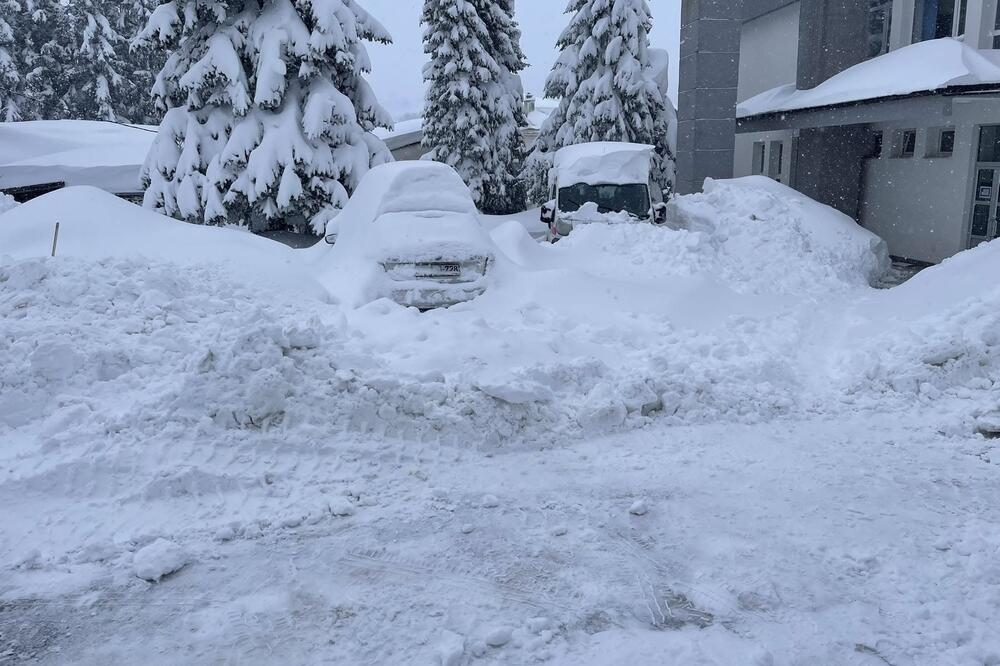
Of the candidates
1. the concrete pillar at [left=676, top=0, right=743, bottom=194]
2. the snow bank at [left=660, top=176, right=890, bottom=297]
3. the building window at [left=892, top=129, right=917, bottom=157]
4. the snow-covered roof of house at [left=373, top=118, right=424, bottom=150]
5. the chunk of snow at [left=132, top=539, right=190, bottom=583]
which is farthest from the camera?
the snow-covered roof of house at [left=373, top=118, right=424, bottom=150]

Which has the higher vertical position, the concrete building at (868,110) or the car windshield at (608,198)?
the concrete building at (868,110)

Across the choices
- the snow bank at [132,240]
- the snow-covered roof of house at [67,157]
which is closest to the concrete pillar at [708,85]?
the snow bank at [132,240]

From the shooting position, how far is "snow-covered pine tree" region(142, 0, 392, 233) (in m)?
14.9

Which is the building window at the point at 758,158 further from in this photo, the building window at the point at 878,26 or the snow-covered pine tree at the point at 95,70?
the snow-covered pine tree at the point at 95,70

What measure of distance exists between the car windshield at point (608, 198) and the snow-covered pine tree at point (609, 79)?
9.06 metres

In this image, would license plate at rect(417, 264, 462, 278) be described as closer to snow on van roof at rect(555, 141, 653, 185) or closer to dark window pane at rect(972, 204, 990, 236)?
snow on van roof at rect(555, 141, 653, 185)

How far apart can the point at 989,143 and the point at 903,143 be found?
10.6 feet

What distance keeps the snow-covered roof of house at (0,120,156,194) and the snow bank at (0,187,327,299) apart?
994 cm

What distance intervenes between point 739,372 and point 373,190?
250 inches

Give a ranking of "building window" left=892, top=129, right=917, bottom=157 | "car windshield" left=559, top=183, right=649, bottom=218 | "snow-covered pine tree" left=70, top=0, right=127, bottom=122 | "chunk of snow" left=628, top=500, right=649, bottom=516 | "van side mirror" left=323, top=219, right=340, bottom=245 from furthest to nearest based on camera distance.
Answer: "snow-covered pine tree" left=70, top=0, right=127, bottom=122 → "building window" left=892, top=129, right=917, bottom=157 → "car windshield" left=559, top=183, right=649, bottom=218 → "van side mirror" left=323, top=219, right=340, bottom=245 → "chunk of snow" left=628, top=500, right=649, bottom=516

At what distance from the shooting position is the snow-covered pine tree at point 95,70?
33.0m

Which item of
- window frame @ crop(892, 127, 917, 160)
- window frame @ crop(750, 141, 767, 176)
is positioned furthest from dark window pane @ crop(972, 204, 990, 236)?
window frame @ crop(750, 141, 767, 176)

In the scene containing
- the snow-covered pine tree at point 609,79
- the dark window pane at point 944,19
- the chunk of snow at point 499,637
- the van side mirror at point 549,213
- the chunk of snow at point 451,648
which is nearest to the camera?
the chunk of snow at point 451,648

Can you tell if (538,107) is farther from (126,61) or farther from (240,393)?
(240,393)
